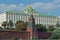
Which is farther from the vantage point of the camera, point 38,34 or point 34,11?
point 34,11

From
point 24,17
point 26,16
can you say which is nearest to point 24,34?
point 26,16

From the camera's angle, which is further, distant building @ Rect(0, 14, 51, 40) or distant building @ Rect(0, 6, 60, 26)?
distant building @ Rect(0, 6, 60, 26)

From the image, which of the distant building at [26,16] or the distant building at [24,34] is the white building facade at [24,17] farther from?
the distant building at [24,34]

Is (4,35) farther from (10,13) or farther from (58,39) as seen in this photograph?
(10,13)

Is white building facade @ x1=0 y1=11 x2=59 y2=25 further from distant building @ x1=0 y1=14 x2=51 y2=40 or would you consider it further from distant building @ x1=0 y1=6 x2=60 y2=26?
distant building @ x1=0 y1=14 x2=51 y2=40

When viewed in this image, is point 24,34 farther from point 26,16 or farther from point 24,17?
point 24,17

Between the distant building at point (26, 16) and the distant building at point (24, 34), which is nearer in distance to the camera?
the distant building at point (24, 34)

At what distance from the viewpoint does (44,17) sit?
106250 millimetres

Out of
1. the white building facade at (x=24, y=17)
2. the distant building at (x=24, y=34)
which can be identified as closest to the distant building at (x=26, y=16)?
the white building facade at (x=24, y=17)

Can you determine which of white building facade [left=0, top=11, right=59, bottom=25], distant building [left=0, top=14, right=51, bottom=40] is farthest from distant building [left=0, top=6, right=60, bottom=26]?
distant building [left=0, top=14, right=51, bottom=40]

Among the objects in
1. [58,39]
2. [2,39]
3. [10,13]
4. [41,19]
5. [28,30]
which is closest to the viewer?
[58,39]

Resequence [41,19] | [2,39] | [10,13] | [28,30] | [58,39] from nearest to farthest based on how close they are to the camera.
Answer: [58,39] → [2,39] → [28,30] → [10,13] → [41,19]

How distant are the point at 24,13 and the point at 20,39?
234ft

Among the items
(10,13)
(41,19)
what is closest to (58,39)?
(10,13)
